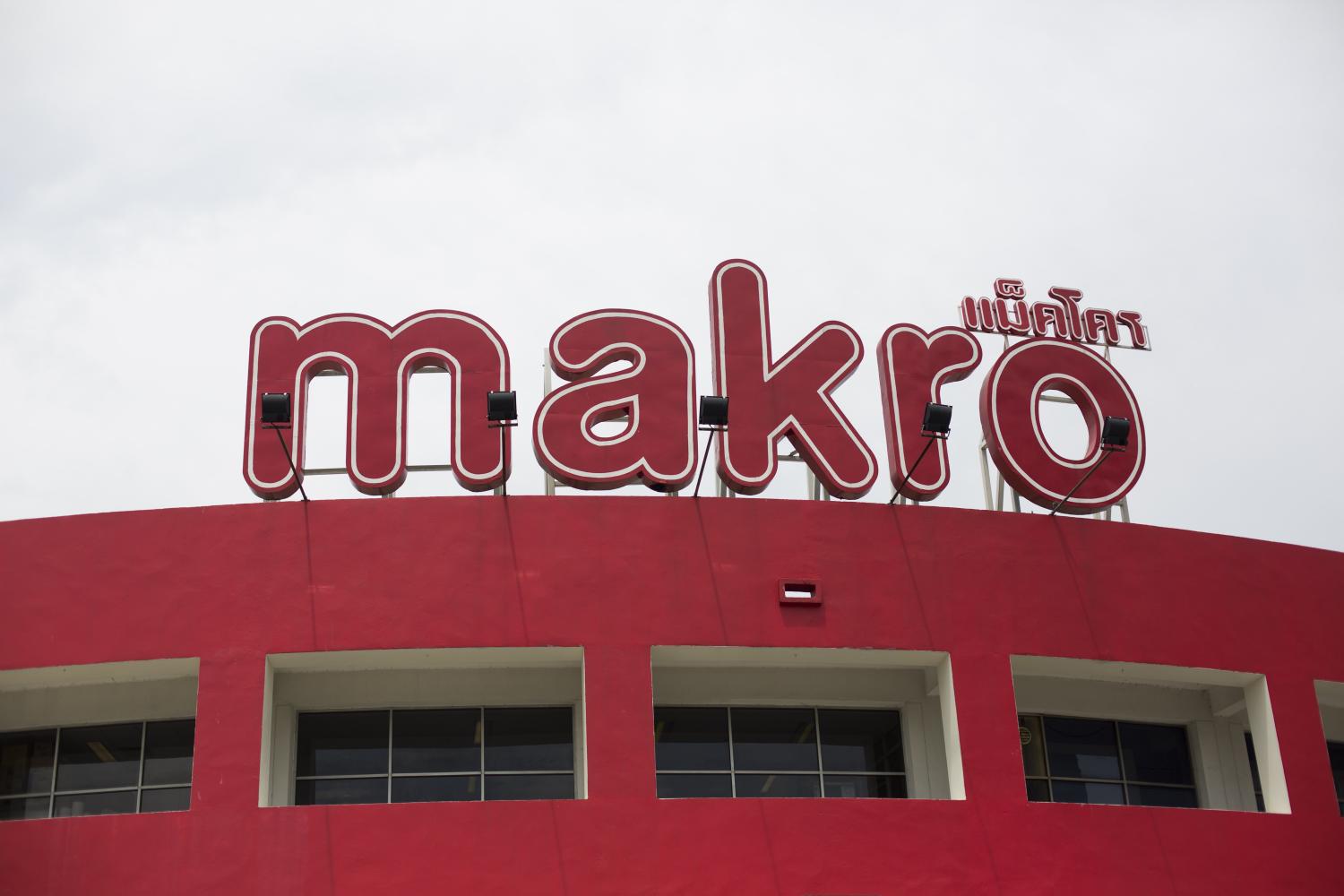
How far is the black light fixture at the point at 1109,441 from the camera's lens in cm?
2455

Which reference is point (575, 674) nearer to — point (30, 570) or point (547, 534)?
point (547, 534)

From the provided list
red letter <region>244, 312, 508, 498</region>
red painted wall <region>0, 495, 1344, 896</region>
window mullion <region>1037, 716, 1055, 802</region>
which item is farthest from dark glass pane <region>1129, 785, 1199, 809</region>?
red letter <region>244, 312, 508, 498</region>

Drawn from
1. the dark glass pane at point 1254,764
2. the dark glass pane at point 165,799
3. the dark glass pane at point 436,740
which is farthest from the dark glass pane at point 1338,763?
the dark glass pane at point 165,799

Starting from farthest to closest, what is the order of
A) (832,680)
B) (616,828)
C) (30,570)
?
(832,680), (30,570), (616,828)

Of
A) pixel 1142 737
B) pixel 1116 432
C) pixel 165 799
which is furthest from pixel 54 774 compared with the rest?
pixel 1142 737

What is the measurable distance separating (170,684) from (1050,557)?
1270cm

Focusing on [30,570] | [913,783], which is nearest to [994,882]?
[913,783]

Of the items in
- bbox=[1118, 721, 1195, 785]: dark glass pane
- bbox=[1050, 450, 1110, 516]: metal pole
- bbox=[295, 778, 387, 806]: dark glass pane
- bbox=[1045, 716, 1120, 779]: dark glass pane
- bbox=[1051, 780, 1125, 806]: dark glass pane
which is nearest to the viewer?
bbox=[295, 778, 387, 806]: dark glass pane

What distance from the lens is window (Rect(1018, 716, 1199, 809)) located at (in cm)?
2550

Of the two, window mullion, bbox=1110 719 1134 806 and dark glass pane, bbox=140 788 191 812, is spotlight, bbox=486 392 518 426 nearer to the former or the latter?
dark glass pane, bbox=140 788 191 812

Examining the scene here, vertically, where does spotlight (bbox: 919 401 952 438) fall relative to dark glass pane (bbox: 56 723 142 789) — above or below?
above

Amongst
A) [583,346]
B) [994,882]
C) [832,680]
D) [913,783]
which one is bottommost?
[994,882]

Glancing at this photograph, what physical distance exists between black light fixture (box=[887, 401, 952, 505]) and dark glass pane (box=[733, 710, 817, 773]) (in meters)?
3.51

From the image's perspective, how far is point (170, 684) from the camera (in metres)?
24.5
